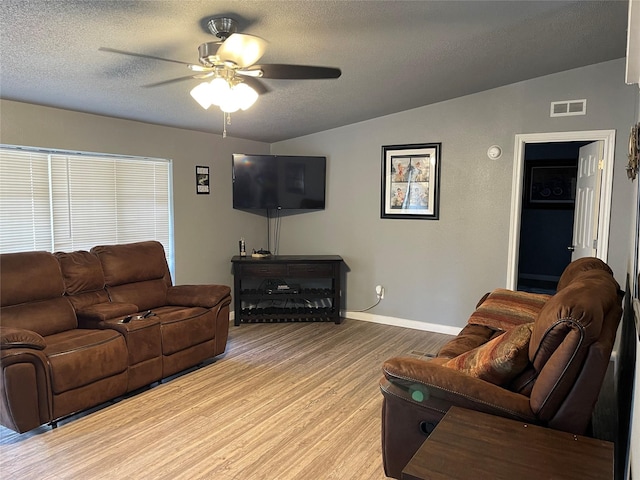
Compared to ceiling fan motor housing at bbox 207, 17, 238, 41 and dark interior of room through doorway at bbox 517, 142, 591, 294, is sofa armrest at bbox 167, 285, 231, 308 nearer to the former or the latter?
ceiling fan motor housing at bbox 207, 17, 238, 41

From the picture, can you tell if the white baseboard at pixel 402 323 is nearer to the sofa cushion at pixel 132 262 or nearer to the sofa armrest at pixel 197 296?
the sofa armrest at pixel 197 296

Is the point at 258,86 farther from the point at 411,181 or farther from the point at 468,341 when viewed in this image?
the point at 468,341

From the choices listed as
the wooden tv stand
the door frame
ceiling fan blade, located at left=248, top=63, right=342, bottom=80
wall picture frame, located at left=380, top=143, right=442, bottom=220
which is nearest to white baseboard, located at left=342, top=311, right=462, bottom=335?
the wooden tv stand

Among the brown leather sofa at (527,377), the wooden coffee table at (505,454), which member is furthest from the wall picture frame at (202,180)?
the wooden coffee table at (505,454)

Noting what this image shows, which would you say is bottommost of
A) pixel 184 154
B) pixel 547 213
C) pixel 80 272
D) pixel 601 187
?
pixel 80 272

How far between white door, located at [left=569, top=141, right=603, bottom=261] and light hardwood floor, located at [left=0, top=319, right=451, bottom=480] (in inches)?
83.7

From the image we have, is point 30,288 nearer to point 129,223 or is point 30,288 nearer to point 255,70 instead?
point 129,223

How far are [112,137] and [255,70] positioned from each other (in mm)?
2192

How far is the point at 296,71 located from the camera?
2.48 m

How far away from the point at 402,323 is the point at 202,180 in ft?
9.05

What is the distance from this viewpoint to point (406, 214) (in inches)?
197

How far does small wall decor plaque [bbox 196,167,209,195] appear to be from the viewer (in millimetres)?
4898

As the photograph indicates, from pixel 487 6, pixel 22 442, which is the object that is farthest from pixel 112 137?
pixel 487 6

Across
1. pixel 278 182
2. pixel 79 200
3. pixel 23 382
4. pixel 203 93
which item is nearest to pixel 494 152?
pixel 278 182
